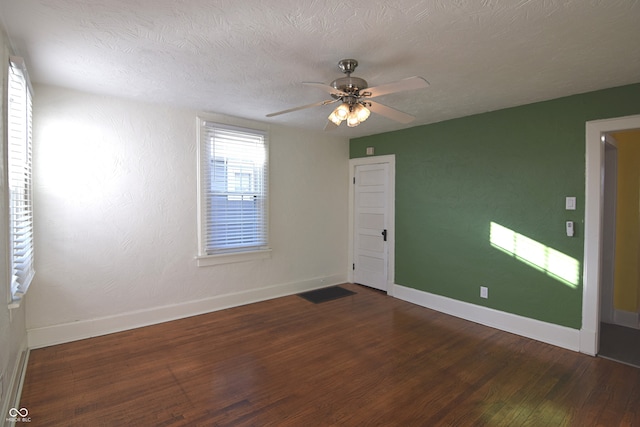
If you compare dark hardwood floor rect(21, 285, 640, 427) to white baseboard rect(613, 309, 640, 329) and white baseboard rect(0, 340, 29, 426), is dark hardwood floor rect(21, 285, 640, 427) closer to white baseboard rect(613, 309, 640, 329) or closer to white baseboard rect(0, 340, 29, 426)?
white baseboard rect(0, 340, 29, 426)

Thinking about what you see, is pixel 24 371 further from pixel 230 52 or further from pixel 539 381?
pixel 539 381

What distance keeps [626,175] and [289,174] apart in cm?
410

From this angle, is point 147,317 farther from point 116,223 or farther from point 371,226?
point 371,226

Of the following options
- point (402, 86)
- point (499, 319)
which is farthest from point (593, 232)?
point (402, 86)

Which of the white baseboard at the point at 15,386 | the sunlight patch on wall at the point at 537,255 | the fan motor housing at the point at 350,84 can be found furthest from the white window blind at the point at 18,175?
the sunlight patch on wall at the point at 537,255

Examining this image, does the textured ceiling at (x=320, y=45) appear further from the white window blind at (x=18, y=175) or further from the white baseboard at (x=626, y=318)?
the white baseboard at (x=626, y=318)

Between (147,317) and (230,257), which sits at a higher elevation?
(230,257)

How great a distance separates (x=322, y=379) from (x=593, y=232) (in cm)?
276

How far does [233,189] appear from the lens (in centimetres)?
405

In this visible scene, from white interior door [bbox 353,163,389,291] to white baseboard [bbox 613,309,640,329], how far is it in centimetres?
272

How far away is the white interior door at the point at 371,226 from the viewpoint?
4863 mm

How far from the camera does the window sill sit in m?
3.87

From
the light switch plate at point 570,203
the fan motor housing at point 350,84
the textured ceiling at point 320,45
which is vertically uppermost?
the textured ceiling at point 320,45

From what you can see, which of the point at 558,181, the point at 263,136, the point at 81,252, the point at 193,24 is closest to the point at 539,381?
the point at 558,181
